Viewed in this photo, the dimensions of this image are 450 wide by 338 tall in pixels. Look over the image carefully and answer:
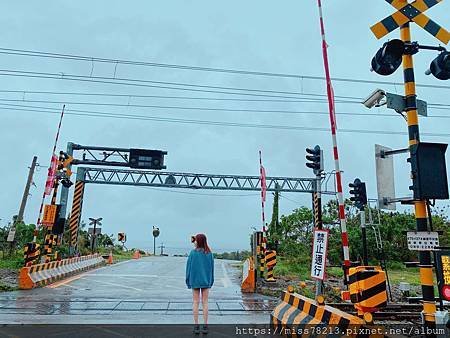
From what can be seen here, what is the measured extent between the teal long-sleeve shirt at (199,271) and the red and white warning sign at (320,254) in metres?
1.79

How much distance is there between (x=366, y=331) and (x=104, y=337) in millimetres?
3994

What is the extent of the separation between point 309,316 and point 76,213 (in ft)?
78.3

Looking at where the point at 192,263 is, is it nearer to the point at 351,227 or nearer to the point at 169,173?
the point at 351,227

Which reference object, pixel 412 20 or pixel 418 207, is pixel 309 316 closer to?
pixel 418 207

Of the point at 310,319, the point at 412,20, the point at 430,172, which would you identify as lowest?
the point at 310,319

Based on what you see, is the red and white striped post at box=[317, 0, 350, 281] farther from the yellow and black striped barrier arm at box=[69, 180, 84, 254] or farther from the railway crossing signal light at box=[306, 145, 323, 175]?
the yellow and black striped barrier arm at box=[69, 180, 84, 254]

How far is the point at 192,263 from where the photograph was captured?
714 cm

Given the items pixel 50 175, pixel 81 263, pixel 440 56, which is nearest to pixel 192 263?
pixel 440 56

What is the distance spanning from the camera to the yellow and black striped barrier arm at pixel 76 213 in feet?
77.8

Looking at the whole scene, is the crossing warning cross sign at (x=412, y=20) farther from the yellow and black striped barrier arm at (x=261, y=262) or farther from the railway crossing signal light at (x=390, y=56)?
the yellow and black striped barrier arm at (x=261, y=262)

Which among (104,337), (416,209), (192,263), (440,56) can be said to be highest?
(440,56)

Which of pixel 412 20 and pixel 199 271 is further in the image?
pixel 199 271

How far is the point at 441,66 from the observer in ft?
18.5

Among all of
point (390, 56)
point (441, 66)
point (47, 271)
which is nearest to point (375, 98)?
point (390, 56)
